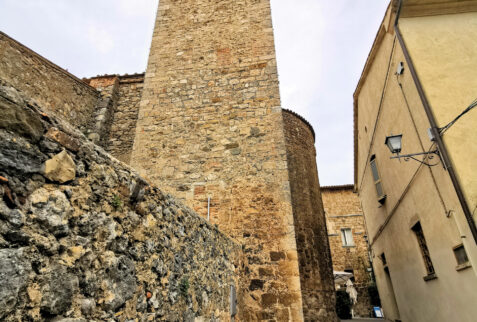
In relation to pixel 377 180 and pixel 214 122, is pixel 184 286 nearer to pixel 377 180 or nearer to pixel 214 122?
pixel 214 122

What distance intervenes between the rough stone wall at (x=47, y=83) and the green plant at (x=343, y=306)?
12.4 metres

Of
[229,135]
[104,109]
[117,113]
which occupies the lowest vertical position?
[229,135]

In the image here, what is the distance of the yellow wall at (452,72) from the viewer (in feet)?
13.5

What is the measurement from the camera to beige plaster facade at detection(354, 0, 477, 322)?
4145mm

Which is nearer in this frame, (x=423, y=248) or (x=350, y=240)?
(x=423, y=248)

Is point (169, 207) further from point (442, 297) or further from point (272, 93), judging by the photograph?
point (442, 297)

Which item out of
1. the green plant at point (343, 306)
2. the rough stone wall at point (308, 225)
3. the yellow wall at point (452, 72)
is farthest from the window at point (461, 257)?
the green plant at point (343, 306)

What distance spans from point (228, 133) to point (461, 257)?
13.2ft

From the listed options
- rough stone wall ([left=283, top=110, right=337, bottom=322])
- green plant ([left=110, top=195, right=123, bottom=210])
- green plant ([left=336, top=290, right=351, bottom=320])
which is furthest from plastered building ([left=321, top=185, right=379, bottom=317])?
green plant ([left=110, top=195, right=123, bottom=210])

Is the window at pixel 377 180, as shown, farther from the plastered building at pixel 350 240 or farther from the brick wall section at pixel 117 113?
the plastered building at pixel 350 240

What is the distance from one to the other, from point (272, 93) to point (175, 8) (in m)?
3.60

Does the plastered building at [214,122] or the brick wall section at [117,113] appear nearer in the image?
the plastered building at [214,122]

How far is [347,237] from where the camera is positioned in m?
16.8

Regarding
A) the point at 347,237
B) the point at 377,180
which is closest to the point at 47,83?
the point at 377,180
